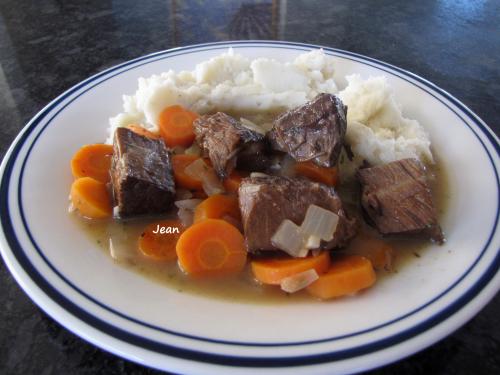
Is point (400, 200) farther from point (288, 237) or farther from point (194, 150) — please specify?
point (194, 150)

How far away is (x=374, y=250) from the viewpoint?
94.9 inches

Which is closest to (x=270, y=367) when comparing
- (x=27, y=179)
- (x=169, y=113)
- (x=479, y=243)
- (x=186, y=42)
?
(x=479, y=243)

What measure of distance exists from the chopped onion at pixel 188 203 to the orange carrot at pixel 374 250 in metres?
0.91

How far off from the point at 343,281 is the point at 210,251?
688 millimetres

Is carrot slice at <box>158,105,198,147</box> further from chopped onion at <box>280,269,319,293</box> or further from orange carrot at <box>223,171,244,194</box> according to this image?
chopped onion at <box>280,269,319,293</box>

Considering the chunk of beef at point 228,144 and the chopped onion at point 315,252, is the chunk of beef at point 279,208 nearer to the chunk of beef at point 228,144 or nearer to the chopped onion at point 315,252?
the chopped onion at point 315,252

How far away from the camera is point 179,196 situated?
2.74 metres

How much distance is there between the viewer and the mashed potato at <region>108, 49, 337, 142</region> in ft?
10.1

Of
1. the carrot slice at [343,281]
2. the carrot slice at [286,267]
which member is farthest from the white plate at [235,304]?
the carrot slice at [286,267]

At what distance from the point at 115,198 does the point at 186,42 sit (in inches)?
98.3

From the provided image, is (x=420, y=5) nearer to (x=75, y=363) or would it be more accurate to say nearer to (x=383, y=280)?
(x=383, y=280)

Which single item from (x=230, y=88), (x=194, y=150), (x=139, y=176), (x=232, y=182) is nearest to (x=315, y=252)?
(x=232, y=182)

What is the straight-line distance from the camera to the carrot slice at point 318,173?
2.70m

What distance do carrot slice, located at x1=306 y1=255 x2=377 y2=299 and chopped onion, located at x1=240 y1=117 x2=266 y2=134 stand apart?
1153 millimetres
